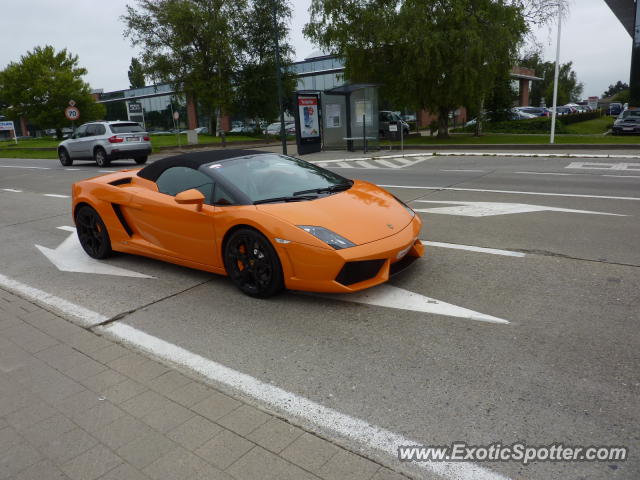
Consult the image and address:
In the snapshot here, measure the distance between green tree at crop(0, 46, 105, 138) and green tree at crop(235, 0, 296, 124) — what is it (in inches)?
758

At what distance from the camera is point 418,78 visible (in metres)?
24.7

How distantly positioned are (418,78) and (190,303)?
73.8 ft

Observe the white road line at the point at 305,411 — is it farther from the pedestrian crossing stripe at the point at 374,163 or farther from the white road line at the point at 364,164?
the white road line at the point at 364,164

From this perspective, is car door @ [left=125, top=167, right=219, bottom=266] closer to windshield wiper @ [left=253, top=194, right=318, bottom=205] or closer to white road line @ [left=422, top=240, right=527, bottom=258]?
windshield wiper @ [left=253, top=194, right=318, bottom=205]

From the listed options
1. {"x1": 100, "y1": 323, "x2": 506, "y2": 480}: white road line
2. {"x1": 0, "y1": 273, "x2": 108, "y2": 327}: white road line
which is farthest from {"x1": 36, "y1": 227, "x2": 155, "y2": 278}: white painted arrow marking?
{"x1": 100, "y1": 323, "x2": 506, "y2": 480}: white road line

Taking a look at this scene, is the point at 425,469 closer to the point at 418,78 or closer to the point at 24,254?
the point at 24,254

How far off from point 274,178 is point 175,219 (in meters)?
1.07

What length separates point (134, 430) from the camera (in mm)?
2818

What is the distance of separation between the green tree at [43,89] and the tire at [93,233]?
4464cm

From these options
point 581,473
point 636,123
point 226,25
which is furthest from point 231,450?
point 226,25

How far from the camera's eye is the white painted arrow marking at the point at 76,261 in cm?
572

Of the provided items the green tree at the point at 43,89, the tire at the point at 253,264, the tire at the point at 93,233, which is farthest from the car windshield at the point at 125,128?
the green tree at the point at 43,89

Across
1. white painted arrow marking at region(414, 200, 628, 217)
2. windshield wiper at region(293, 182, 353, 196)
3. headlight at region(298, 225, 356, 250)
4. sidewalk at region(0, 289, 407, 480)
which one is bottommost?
sidewalk at region(0, 289, 407, 480)

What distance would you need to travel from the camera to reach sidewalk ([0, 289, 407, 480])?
246cm
